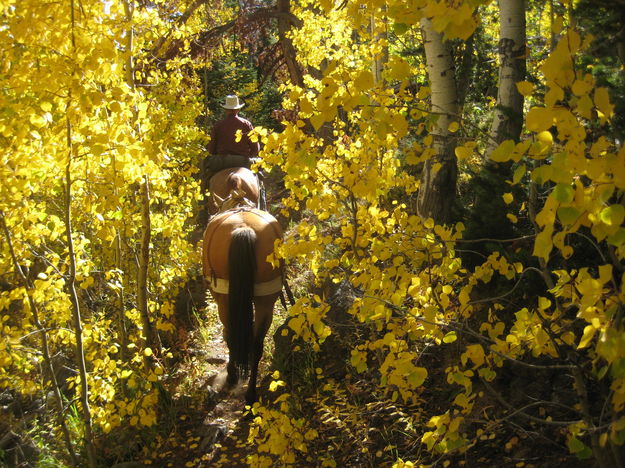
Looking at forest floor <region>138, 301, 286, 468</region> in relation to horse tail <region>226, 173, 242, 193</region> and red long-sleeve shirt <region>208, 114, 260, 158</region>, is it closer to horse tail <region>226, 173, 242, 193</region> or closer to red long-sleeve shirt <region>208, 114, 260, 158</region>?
horse tail <region>226, 173, 242, 193</region>

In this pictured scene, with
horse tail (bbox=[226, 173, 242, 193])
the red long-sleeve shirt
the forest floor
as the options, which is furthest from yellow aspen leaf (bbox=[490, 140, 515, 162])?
the red long-sleeve shirt

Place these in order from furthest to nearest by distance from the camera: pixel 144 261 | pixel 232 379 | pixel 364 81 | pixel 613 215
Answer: pixel 232 379 → pixel 144 261 → pixel 364 81 → pixel 613 215

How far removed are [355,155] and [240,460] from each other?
8.59 ft

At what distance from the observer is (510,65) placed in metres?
4.13

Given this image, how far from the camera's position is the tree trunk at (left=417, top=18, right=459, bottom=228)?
4020 mm

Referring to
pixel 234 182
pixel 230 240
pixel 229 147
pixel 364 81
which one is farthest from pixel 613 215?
pixel 229 147

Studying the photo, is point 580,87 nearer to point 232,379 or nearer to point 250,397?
point 250,397

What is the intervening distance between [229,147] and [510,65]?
12.1 feet

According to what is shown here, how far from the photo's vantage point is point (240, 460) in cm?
420

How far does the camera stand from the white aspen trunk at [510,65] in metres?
4.03

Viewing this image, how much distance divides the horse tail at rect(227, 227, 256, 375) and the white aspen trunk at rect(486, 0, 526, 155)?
7.13ft

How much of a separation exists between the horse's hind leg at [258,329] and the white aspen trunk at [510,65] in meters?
2.39

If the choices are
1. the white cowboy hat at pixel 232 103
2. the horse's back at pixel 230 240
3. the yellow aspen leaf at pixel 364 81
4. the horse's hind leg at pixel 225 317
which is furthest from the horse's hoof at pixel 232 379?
the yellow aspen leaf at pixel 364 81

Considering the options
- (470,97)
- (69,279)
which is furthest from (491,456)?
(470,97)
